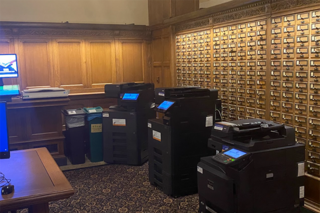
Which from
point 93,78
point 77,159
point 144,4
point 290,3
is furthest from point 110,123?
point 144,4

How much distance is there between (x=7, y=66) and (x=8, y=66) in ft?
0.04

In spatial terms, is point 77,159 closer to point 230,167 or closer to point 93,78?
point 93,78

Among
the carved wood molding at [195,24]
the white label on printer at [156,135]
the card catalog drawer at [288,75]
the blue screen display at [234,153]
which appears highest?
the carved wood molding at [195,24]

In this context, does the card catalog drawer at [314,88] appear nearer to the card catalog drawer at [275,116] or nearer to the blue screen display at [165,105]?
the card catalog drawer at [275,116]

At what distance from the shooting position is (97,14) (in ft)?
20.4

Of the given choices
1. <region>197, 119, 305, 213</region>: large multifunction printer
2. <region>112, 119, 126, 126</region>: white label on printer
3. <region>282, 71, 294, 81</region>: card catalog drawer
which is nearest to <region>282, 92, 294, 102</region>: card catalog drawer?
<region>282, 71, 294, 81</region>: card catalog drawer

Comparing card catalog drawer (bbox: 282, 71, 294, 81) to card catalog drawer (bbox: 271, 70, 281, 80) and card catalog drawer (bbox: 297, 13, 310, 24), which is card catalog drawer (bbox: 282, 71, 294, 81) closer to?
card catalog drawer (bbox: 271, 70, 281, 80)

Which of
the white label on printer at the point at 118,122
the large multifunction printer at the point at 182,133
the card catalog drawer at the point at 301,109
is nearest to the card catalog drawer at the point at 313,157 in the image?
the card catalog drawer at the point at 301,109

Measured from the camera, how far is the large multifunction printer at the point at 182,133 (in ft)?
10.9

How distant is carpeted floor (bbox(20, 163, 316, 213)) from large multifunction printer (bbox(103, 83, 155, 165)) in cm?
30

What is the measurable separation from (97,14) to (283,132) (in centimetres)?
471

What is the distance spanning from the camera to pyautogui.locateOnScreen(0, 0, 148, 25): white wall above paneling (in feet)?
18.5

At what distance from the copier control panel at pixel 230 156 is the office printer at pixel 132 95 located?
219 centimetres

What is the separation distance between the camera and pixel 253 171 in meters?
2.31
